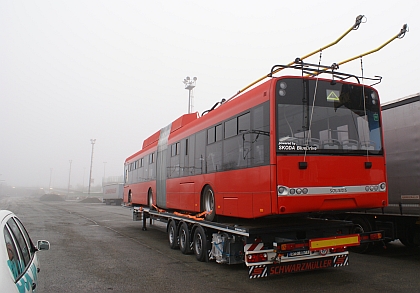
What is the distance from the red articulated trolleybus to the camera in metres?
6.02

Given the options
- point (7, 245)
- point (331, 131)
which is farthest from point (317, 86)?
point (7, 245)

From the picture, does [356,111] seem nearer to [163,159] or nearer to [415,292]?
[415,292]

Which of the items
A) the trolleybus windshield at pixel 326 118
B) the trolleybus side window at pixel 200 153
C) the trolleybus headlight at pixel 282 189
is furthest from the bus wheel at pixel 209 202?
the trolleybus windshield at pixel 326 118

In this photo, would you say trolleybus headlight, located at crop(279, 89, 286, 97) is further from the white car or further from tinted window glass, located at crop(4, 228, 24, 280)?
tinted window glass, located at crop(4, 228, 24, 280)

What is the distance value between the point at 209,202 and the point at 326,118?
11.8 feet

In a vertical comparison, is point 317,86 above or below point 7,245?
above

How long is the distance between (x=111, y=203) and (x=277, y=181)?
5183 centimetres

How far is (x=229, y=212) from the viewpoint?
7.38m

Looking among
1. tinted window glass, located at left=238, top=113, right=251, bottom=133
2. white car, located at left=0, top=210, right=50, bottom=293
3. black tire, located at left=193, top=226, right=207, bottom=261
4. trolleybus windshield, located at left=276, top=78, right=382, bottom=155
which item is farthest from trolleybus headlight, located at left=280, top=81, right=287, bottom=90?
white car, located at left=0, top=210, right=50, bottom=293

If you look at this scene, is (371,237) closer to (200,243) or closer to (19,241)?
(200,243)

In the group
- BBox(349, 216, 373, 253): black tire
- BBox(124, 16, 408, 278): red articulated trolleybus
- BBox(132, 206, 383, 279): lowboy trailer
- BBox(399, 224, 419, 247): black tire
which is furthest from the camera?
BBox(349, 216, 373, 253): black tire

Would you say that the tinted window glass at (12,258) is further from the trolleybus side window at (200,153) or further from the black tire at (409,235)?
the black tire at (409,235)

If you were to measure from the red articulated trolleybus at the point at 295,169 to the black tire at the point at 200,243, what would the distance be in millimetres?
426

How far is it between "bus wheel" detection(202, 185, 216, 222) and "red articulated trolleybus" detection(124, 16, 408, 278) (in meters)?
0.11
